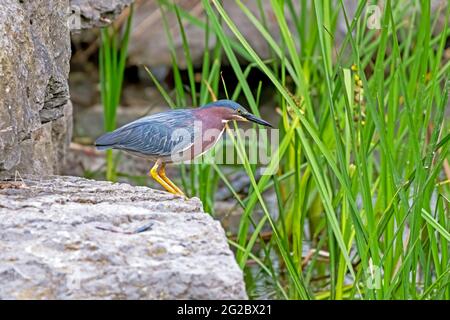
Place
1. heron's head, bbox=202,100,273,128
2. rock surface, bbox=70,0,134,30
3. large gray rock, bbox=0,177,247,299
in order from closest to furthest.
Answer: large gray rock, bbox=0,177,247,299 < heron's head, bbox=202,100,273,128 < rock surface, bbox=70,0,134,30

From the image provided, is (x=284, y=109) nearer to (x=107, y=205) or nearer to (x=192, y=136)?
(x=192, y=136)

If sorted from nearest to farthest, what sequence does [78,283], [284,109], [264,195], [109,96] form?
[78,283], [284,109], [109,96], [264,195]

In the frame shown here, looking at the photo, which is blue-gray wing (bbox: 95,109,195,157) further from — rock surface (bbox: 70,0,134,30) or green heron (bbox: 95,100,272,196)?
rock surface (bbox: 70,0,134,30)

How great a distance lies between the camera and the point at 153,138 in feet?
9.24

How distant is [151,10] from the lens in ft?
21.4

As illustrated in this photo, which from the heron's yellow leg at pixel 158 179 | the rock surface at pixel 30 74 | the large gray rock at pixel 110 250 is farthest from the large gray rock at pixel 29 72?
the heron's yellow leg at pixel 158 179

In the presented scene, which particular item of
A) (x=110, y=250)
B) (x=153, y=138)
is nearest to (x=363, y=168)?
(x=153, y=138)

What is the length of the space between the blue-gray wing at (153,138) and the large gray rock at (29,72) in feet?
0.57

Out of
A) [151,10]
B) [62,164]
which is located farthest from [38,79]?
[151,10]

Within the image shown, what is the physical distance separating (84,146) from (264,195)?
3.47 feet

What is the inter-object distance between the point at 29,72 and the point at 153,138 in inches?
19.9

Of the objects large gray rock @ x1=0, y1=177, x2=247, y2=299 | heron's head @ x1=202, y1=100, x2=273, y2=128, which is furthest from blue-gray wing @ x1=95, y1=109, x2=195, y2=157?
large gray rock @ x1=0, y1=177, x2=247, y2=299

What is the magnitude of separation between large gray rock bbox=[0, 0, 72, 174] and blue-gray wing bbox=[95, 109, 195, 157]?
17 centimetres

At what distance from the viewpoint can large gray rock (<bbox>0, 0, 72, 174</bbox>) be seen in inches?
89.9
